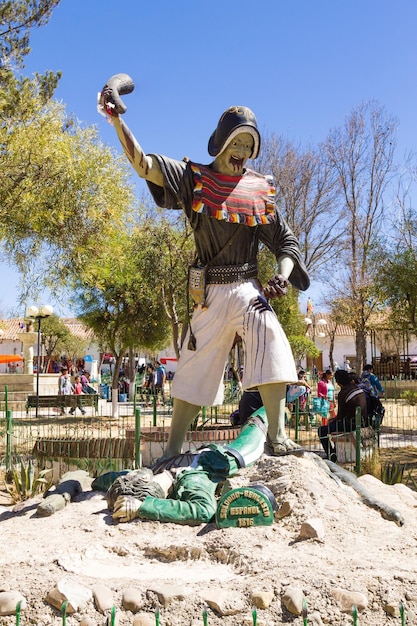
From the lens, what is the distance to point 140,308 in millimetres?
21078

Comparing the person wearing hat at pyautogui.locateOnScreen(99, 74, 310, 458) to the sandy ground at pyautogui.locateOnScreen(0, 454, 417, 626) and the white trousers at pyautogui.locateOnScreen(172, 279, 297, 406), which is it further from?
the sandy ground at pyautogui.locateOnScreen(0, 454, 417, 626)

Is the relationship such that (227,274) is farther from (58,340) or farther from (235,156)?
(58,340)

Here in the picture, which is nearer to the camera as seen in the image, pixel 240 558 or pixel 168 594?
pixel 168 594

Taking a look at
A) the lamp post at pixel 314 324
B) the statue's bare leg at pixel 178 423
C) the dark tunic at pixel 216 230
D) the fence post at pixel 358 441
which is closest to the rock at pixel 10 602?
the statue's bare leg at pixel 178 423

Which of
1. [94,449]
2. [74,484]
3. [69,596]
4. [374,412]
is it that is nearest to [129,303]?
[374,412]

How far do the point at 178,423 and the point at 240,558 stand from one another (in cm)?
147

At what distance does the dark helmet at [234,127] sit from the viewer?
181 inches

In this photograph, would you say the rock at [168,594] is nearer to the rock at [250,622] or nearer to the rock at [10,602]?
the rock at [250,622]

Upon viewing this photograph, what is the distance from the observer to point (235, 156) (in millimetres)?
4699

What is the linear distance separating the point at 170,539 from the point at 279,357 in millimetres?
1379

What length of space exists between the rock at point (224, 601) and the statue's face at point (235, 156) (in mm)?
2815

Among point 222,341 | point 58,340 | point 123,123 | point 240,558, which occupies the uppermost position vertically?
point 58,340

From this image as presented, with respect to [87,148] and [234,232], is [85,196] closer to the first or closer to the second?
[87,148]

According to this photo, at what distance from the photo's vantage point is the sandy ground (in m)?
2.95
